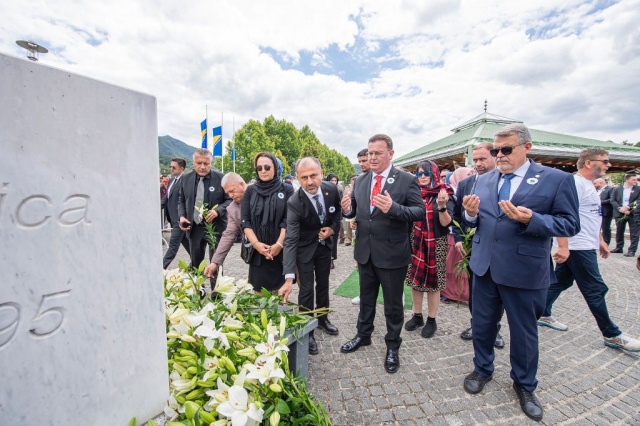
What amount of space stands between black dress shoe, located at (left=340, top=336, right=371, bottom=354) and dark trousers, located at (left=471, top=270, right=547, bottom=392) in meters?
1.18

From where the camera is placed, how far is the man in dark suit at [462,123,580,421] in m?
2.24

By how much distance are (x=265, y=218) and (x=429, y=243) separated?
2.15 meters

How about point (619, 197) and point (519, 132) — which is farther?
point (619, 197)

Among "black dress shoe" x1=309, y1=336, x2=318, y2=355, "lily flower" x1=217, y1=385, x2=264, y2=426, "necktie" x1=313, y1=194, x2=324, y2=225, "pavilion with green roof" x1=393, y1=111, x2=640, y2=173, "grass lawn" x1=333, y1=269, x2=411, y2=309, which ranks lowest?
"grass lawn" x1=333, y1=269, x2=411, y2=309

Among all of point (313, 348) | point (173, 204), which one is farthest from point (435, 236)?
point (173, 204)

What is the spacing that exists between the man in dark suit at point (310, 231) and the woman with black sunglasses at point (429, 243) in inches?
45.5

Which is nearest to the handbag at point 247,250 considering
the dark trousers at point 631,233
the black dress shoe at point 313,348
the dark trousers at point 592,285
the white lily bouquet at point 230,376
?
the black dress shoe at point 313,348

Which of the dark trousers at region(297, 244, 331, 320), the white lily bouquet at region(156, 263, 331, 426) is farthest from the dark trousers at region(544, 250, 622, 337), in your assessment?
the white lily bouquet at region(156, 263, 331, 426)

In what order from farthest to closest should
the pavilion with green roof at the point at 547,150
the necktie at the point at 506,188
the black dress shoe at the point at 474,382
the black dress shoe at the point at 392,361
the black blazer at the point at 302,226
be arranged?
the pavilion with green roof at the point at 547,150, the black blazer at the point at 302,226, the black dress shoe at the point at 392,361, the black dress shoe at the point at 474,382, the necktie at the point at 506,188

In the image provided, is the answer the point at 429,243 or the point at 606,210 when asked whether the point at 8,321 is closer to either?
the point at 429,243

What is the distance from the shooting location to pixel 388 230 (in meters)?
2.96

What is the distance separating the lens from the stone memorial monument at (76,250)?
838 millimetres

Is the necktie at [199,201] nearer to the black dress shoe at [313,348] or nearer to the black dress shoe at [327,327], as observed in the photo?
the black dress shoe at [327,327]

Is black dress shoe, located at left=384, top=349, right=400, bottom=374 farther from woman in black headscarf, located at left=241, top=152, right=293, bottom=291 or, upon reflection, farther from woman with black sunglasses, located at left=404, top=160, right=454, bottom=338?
woman in black headscarf, located at left=241, top=152, right=293, bottom=291
